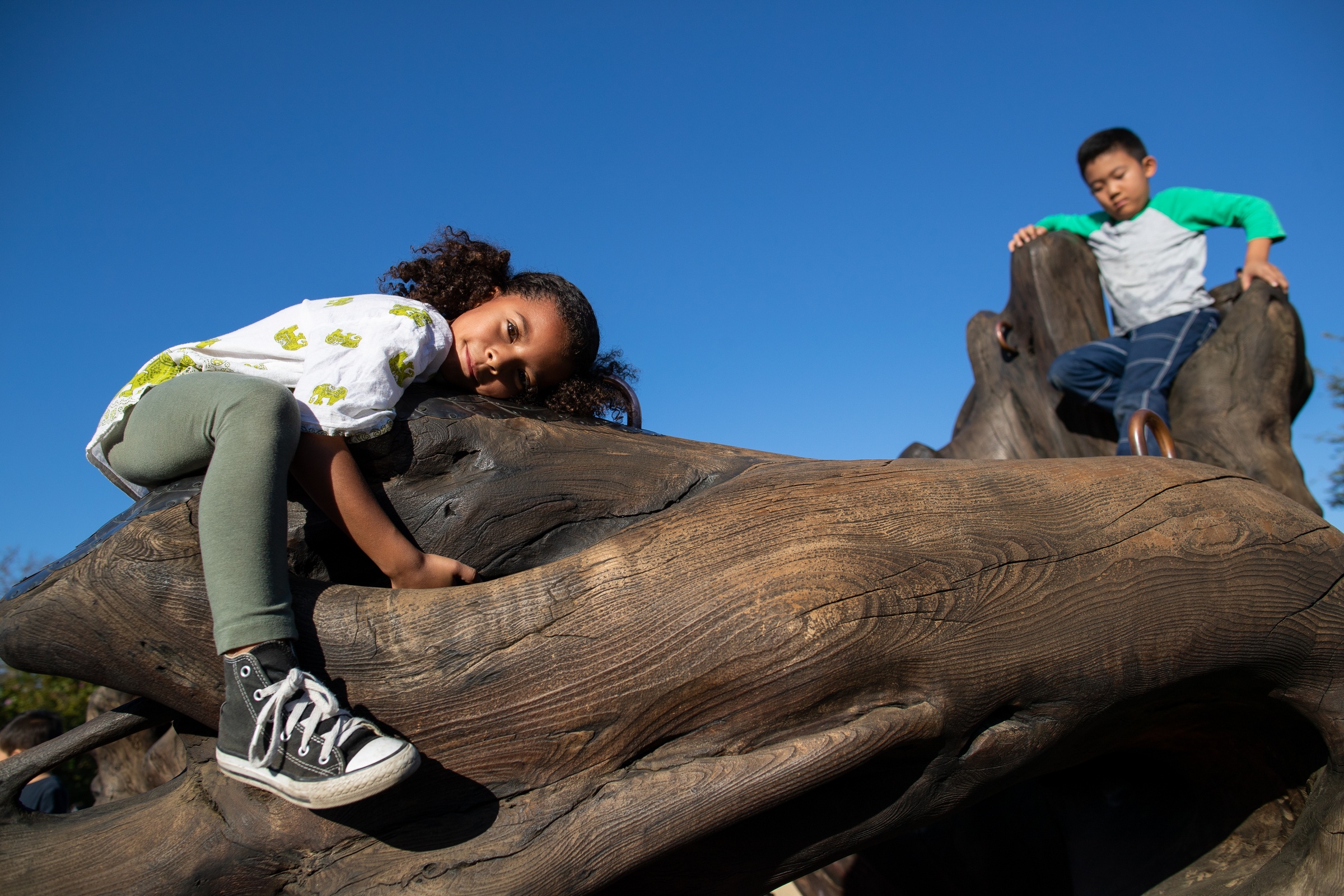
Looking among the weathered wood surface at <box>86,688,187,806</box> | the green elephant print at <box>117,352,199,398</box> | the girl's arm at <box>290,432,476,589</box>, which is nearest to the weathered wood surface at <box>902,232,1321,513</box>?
the girl's arm at <box>290,432,476,589</box>

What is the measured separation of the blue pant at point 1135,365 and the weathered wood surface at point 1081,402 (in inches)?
3.4

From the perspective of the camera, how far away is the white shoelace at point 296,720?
1.58 meters

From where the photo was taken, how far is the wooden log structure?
1775 mm

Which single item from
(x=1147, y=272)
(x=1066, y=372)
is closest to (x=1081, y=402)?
(x=1066, y=372)

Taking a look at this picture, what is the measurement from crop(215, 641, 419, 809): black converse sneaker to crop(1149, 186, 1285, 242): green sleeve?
471cm

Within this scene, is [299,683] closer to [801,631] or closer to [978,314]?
[801,631]

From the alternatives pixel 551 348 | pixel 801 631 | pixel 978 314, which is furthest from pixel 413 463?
pixel 978 314

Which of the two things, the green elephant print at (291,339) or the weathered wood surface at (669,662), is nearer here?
the weathered wood surface at (669,662)

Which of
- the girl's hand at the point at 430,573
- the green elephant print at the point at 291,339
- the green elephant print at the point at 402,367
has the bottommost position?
the girl's hand at the point at 430,573

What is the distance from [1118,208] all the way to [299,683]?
16.1 feet

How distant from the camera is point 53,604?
1815 millimetres

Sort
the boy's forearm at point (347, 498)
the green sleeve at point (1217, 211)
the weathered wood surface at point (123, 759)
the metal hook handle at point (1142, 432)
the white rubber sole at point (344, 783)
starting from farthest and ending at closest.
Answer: the weathered wood surface at point (123, 759), the green sleeve at point (1217, 211), the metal hook handle at point (1142, 432), the boy's forearm at point (347, 498), the white rubber sole at point (344, 783)

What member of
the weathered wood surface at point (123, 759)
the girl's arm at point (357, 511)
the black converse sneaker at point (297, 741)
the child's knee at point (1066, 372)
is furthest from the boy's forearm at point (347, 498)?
the weathered wood surface at point (123, 759)

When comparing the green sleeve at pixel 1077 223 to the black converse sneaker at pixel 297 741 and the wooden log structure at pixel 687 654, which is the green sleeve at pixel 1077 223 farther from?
the black converse sneaker at pixel 297 741
